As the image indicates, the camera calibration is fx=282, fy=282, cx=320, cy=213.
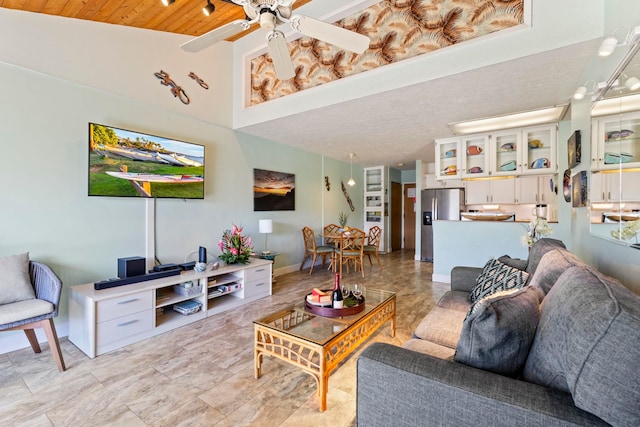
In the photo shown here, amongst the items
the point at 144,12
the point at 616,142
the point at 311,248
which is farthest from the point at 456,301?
the point at 144,12

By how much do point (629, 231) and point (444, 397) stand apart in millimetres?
1460

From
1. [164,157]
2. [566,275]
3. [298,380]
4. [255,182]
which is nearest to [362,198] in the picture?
[255,182]

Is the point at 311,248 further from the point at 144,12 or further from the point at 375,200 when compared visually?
the point at 144,12

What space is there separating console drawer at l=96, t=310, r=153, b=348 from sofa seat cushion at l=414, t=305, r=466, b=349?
2427mm

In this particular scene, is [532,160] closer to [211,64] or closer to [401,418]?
[401,418]

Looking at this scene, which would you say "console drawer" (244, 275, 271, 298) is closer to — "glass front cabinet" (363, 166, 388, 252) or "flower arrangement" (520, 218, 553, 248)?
"flower arrangement" (520, 218, 553, 248)

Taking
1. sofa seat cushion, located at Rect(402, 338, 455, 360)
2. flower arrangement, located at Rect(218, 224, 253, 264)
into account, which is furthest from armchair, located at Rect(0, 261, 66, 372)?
sofa seat cushion, located at Rect(402, 338, 455, 360)

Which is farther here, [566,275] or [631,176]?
[631,176]

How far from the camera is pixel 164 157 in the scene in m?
3.34

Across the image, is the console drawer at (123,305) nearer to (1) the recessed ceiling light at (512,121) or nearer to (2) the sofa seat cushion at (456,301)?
(2) the sofa seat cushion at (456,301)

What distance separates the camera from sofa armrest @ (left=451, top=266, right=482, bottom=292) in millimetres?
2626

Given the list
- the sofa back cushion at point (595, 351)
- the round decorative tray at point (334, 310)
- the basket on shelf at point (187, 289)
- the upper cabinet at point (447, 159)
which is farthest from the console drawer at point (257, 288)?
the upper cabinet at point (447, 159)

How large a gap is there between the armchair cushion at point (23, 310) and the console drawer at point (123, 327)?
41cm

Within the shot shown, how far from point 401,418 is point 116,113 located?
147 inches
